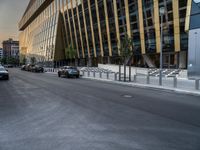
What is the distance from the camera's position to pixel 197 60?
86.2 ft

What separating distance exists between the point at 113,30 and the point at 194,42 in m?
24.6

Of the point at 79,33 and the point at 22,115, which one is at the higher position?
the point at 79,33

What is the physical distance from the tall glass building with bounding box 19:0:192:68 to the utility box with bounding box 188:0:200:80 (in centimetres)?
320

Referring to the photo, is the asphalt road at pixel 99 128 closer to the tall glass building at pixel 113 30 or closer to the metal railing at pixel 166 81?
the metal railing at pixel 166 81

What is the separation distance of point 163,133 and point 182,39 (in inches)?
1194

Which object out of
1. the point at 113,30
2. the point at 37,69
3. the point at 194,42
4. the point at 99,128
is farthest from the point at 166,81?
the point at 37,69

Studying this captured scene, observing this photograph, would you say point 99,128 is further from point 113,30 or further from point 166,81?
point 113,30

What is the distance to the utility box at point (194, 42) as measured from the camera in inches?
1033

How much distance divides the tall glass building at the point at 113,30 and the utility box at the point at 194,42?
320 cm

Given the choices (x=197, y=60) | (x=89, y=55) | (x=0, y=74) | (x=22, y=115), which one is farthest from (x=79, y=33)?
(x=22, y=115)

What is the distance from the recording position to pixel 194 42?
26.7 m

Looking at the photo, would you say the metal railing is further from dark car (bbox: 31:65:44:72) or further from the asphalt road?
dark car (bbox: 31:65:44:72)

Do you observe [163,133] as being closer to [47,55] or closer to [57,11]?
[57,11]

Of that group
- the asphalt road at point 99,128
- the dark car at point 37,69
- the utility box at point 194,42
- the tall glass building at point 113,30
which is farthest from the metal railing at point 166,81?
the dark car at point 37,69
